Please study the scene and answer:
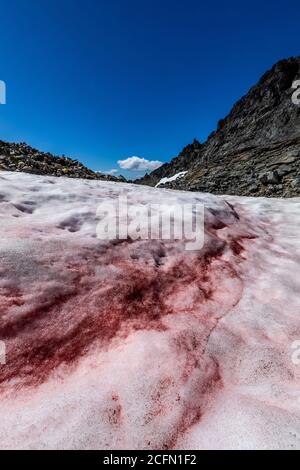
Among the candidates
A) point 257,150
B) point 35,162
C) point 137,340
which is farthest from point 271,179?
point 137,340

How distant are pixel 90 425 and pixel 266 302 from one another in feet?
10.0

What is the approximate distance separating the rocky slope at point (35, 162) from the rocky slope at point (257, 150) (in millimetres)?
10867

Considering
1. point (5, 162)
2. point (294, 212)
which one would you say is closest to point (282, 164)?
point (294, 212)

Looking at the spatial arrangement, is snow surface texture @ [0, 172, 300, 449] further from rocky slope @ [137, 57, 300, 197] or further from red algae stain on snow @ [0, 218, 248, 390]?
rocky slope @ [137, 57, 300, 197]

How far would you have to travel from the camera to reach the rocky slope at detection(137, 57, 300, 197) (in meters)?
19.9

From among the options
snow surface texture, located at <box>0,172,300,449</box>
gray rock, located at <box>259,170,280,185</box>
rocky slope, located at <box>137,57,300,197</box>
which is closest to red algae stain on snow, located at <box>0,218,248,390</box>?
snow surface texture, located at <box>0,172,300,449</box>

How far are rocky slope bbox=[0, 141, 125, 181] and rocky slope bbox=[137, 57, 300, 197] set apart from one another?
35.7ft

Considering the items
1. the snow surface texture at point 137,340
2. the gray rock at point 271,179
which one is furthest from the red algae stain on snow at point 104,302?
the gray rock at point 271,179

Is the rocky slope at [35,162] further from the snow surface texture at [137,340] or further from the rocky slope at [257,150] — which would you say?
the rocky slope at [257,150]

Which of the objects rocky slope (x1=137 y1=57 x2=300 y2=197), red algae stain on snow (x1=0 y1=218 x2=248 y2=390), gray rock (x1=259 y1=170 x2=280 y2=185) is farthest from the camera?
rocky slope (x1=137 y1=57 x2=300 y2=197)

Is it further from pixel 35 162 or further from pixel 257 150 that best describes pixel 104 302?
pixel 257 150

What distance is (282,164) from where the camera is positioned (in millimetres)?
22438

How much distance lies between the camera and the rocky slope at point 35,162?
13633 mm

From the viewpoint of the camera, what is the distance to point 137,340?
3225 mm
